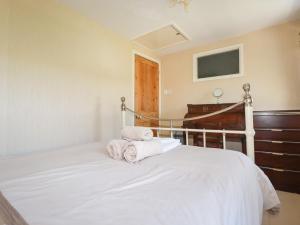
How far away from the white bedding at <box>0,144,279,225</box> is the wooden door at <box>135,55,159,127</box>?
2273mm

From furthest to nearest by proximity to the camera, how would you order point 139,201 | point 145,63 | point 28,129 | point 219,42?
1. point 145,63
2. point 219,42
3. point 28,129
4. point 139,201

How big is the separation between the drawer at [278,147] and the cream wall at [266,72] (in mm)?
764

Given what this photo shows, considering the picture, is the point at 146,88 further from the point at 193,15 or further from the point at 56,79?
the point at 56,79

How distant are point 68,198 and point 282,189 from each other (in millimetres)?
2678

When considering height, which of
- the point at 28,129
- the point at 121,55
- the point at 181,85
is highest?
the point at 121,55

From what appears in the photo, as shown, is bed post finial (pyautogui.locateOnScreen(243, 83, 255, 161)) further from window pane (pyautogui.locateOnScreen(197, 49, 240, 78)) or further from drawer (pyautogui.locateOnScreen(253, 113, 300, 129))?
window pane (pyautogui.locateOnScreen(197, 49, 240, 78))

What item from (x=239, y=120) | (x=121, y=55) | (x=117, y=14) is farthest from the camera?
(x=121, y=55)

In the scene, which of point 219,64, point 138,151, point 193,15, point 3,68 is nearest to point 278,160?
point 219,64

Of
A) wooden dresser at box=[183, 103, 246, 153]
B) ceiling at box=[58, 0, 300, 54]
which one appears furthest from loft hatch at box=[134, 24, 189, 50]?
wooden dresser at box=[183, 103, 246, 153]

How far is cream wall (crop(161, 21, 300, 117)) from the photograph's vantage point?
2648 mm

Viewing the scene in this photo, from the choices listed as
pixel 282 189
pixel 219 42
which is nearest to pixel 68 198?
pixel 282 189

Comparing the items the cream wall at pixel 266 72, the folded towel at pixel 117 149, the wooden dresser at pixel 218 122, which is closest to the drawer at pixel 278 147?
the wooden dresser at pixel 218 122

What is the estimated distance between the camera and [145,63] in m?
3.64

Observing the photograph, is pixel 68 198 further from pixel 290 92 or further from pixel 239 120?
pixel 290 92
